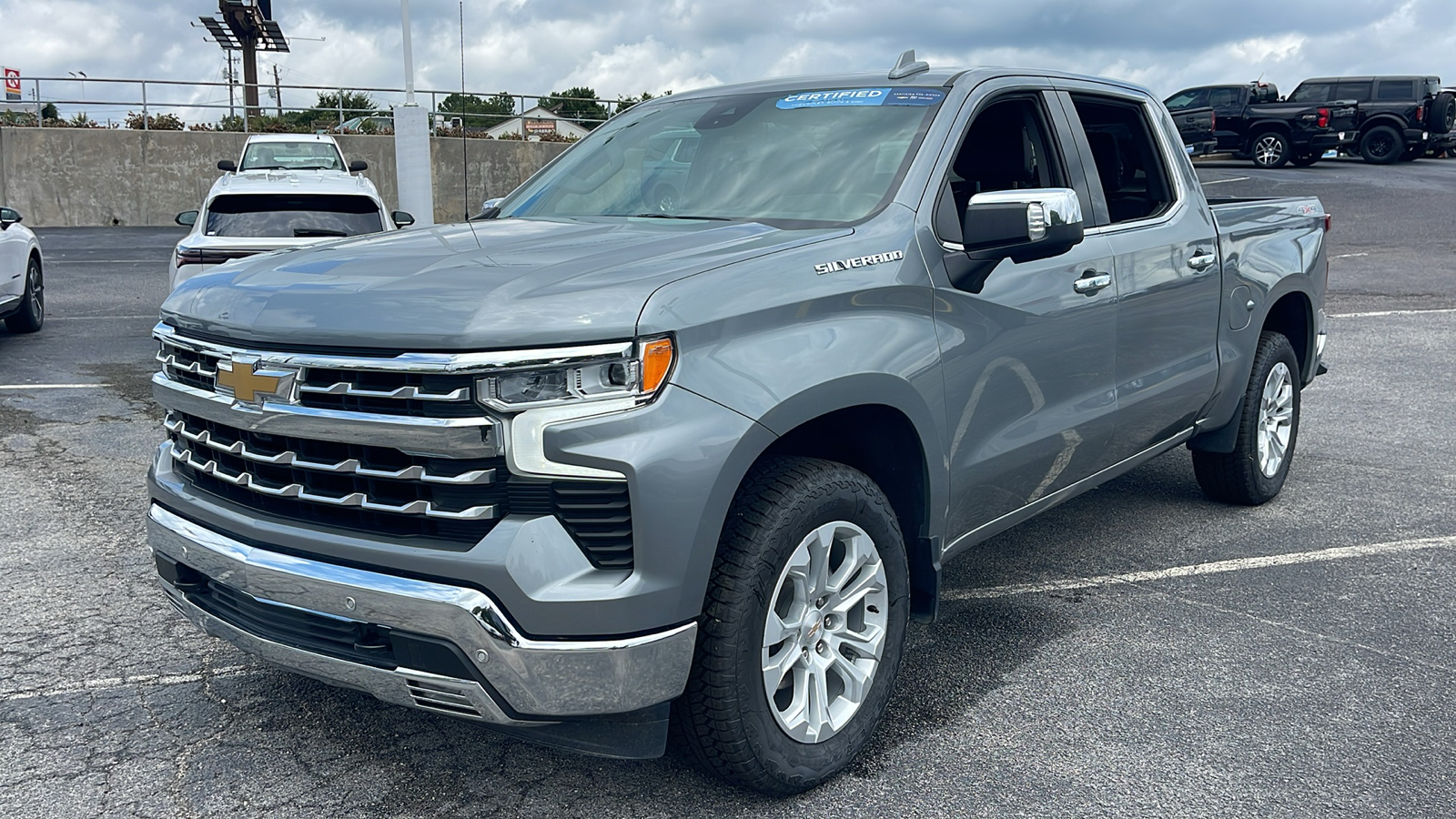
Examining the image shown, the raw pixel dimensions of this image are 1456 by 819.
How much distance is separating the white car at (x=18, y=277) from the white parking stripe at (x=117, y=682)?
7.65m

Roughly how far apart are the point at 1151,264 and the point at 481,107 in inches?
1209

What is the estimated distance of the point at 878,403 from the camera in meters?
3.21

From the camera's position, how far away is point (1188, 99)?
29484 mm

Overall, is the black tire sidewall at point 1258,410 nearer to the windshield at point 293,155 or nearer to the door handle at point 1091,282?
the door handle at point 1091,282

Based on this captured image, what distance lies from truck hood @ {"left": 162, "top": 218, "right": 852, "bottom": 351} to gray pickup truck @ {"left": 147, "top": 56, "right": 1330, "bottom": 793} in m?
0.01

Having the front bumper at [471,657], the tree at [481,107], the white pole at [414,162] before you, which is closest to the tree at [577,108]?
the tree at [481,107]

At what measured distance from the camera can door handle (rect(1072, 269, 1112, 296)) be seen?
4057 mm

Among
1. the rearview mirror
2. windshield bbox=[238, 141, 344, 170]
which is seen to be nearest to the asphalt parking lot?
the rearview mirror

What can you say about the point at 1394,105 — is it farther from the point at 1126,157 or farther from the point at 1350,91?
the point at 1126,157

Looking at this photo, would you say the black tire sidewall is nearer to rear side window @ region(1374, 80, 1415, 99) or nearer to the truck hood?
the truck hood

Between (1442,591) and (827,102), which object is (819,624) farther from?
(1442,591)

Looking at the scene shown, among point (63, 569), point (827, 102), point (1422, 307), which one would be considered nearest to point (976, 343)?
point (827, 102)

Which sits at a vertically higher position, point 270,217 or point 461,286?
point 270,217

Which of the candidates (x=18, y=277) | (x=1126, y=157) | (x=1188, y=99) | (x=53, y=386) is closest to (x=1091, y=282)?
(x=1126, y=157)
